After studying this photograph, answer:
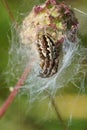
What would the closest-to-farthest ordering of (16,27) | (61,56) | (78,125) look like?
(61,56) → (16,27) → (78,125)

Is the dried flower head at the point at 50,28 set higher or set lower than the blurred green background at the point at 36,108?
higher

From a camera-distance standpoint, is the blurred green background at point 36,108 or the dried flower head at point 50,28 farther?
the blurred green background at point 36,108

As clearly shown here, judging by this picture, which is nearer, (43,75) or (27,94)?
(43,75)

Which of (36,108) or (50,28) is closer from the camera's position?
(50,28)

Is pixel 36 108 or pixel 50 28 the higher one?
pixel 50 28

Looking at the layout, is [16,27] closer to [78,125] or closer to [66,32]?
[66,32]

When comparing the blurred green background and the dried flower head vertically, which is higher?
the dried flower head

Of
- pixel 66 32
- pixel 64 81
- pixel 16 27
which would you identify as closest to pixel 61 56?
pixel 66 32

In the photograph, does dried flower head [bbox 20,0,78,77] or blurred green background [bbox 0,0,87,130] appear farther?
blurred green background [bbox 0,0,87,130]
